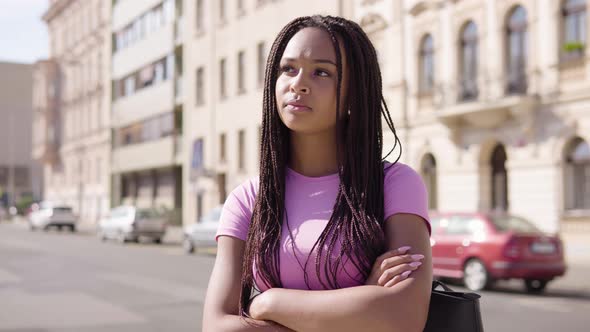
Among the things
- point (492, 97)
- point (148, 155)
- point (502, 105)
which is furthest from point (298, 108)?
point (148, 155)

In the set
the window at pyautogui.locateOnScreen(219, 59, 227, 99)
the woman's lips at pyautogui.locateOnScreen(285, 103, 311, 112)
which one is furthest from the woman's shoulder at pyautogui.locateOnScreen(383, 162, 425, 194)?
the window at pyautogui.locateOnScreen(219, 59, 227, 99)

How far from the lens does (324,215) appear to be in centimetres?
222

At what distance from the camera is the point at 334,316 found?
2.10 m

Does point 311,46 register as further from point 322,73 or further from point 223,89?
point 223,89

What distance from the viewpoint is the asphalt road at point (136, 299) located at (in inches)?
389

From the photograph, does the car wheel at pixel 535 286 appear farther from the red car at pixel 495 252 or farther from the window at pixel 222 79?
the window at pixel 222 79

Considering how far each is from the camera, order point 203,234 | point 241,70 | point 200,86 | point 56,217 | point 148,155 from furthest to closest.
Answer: point 148,155
point 56,217
point 200,86
point 241,70
point 203,234

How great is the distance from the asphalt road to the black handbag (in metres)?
7.37

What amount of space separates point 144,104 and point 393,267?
50.5 metres

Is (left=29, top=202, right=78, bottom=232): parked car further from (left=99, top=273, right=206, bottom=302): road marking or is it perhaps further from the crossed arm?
the crossed arm

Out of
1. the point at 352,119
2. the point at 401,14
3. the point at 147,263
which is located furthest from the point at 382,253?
the point at 401,14

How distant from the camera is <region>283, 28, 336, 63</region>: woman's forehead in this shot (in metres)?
2.22

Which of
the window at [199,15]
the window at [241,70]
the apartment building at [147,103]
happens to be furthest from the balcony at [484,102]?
the apartment building at [147,103]

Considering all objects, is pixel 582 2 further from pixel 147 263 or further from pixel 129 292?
pixel 129 292
